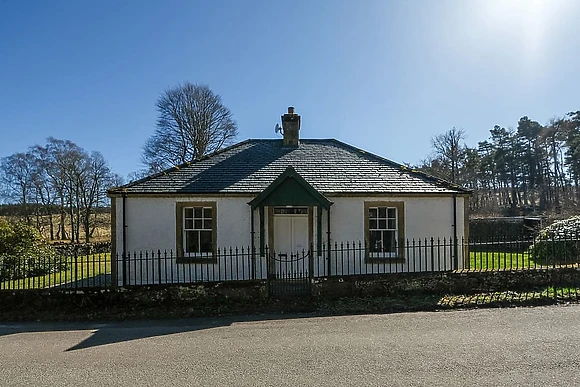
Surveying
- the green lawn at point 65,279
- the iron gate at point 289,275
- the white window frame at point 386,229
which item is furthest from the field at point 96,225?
the white window frame at point 386,229

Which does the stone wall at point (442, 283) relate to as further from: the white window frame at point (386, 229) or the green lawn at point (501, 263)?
the white window frame at point (386, 229)

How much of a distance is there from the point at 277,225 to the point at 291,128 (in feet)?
17.9

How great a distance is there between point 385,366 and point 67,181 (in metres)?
39.2

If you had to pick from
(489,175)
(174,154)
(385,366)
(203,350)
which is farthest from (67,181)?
(489,175)

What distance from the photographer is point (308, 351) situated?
654cm

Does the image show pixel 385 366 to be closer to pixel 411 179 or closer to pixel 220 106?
A: pixel 411 179

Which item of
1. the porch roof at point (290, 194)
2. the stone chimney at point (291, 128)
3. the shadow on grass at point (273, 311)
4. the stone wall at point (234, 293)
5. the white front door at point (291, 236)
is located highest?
the stone chimney at point (291, 128)

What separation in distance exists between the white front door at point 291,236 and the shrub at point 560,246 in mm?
7201

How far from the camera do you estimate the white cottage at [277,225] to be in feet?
43.0

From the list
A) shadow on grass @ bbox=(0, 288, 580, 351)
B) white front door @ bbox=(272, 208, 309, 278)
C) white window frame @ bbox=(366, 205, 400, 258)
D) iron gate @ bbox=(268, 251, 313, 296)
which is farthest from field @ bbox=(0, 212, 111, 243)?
white window frame @ bbox=(366, 205, 400, 258)

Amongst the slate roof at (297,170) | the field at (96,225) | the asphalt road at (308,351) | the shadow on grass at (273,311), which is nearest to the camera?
the asphalt road at (308,351)

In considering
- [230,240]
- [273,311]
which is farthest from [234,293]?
[230,240]

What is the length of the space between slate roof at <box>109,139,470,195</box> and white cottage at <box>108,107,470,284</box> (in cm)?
7

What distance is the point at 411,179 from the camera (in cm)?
1446
